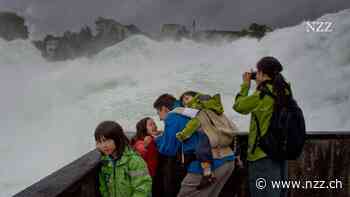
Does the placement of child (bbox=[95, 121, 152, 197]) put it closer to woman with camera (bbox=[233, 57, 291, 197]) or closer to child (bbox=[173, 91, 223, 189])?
child (bbox=[173, 91, 223, 189])

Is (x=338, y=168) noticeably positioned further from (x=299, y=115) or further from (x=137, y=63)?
(x=137, y=63)

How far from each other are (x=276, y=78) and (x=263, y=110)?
19 centimetres

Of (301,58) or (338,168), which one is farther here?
(301,58)

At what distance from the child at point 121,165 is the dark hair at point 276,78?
832 millimetres

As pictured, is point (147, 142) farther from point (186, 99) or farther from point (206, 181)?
point (206, 181)

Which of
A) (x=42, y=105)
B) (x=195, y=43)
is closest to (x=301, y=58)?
(x=195, y=43)

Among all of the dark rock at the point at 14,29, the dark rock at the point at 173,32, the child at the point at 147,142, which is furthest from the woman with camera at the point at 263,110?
the dark rock at the point at 14,29

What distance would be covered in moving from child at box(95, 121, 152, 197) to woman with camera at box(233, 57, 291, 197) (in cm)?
68

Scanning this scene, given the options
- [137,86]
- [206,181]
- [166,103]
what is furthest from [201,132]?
[137,86]

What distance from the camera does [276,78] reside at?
2.43 m

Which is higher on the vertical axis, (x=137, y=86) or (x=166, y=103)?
(x=166, y=103)

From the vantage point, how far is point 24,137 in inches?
778

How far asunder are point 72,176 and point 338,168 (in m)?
2.06

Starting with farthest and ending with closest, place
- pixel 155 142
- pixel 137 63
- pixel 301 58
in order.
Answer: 1. pixel 137 63
2. pixel 301 58
3. pixel 155 142
